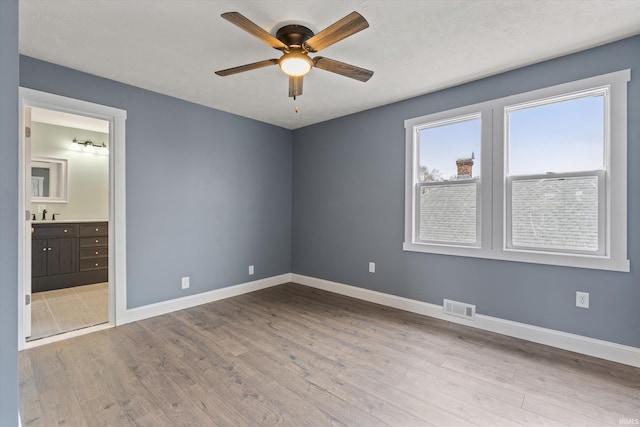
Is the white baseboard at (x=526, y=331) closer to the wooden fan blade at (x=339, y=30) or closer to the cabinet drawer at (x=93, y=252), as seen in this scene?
the wooden fan blade at (x=339, y=30)

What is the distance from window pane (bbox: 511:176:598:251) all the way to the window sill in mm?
99

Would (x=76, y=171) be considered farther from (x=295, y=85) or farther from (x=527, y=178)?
(x=527, y=178)

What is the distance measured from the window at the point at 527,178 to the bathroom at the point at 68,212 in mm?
4247

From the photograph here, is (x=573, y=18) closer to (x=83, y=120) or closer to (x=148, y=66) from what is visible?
(x=148, y=66)

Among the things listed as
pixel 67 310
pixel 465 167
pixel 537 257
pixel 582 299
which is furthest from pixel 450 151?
pixel 67 310

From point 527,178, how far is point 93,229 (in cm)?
595

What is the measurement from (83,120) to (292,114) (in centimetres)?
325

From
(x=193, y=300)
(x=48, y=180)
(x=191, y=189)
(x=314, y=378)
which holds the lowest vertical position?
(x=314, y=378)

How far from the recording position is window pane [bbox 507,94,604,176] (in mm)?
2529

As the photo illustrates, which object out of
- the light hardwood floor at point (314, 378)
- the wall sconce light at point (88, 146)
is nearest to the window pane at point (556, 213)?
the light hardwood floor at point (314, 378)

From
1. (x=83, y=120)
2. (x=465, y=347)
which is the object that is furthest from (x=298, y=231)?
(x=83, y=120)

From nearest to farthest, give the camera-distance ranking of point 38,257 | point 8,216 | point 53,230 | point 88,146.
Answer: point 8,216
point 38,257
point 53,230
point 88,146

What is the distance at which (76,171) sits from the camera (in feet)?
16.5

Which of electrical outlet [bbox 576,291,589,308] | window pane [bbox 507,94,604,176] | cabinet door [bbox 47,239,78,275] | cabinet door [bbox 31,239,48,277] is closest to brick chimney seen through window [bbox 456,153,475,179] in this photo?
window pane [bbox 507,94,604,176]
